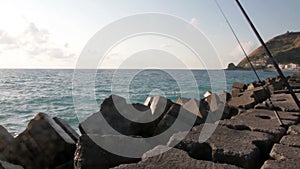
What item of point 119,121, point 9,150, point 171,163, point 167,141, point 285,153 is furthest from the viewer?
point 119,121

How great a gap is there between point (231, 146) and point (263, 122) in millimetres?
1117

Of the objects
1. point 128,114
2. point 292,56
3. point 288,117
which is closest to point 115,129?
point 128,114

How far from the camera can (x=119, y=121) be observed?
159 inches

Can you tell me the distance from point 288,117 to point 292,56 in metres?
84.4

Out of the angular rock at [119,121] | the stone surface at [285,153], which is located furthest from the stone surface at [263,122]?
the angular rock at [119,121]

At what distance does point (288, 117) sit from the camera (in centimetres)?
331

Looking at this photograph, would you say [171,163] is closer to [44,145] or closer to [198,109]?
[198,109]

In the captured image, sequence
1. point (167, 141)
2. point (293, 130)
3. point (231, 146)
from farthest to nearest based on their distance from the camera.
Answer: point (167, 141)
point (293, 130)
point (231, 146)

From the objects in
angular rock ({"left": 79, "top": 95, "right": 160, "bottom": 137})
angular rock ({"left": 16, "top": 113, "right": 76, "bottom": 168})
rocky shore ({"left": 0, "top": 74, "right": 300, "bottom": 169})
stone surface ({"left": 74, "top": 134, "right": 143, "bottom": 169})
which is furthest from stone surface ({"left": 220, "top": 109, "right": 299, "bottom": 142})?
angular rock ({"left": 16, "top": 113, "right": 76, "bottom": 168})

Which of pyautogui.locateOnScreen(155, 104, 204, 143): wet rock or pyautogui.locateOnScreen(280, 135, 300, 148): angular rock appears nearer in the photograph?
pyautogui.locateOnScreen(280, 135, 300, 148): angular rock

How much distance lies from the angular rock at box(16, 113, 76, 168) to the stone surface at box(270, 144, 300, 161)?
9.25ft

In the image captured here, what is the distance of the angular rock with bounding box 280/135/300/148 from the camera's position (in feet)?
7.54

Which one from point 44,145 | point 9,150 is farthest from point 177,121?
point 9,150

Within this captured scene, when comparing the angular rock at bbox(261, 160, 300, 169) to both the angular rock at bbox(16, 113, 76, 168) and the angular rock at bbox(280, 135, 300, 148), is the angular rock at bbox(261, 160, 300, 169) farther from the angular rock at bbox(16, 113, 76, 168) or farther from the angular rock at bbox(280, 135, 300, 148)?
the angular rock at bbox(16, 113, 76, 168)
